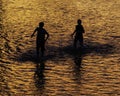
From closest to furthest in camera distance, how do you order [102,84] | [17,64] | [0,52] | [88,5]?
[102,84], [17,64], [0,52], [88,5]

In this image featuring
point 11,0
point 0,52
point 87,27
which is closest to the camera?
point 0,52

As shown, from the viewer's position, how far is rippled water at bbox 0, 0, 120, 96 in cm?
1842

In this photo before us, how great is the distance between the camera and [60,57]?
2408 cm

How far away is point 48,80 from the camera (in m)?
19.5

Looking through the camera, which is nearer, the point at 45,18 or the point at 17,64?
the point at 17,64

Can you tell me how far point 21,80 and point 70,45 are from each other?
28.4 feet

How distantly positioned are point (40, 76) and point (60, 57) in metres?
4.23

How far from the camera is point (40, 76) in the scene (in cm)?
2005

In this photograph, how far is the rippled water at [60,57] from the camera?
60.4ft

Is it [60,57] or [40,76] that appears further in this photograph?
[60,57]

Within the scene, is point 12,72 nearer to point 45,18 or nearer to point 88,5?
point 45,18

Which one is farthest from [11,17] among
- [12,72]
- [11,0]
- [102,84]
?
[102,84]

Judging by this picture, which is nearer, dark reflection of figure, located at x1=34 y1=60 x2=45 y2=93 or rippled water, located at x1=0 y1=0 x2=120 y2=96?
rippled water, located at x1=0 y1=0 x2=120 y2=96

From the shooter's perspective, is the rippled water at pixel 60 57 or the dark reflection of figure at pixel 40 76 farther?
the dark reflection of figure at pixel 40 76
